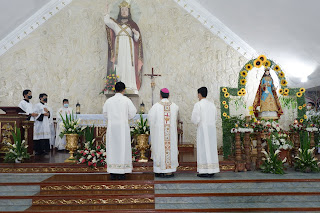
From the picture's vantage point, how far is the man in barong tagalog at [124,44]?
9.73m

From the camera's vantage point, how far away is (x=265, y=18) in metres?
10.3

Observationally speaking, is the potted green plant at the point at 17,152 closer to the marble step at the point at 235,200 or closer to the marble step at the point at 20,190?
the marble step at the point at 20,190

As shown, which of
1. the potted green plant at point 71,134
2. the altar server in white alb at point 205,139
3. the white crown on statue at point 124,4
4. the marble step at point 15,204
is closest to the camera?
the marble step at point 15,204

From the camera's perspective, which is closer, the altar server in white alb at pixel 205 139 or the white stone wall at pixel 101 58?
the altar server in white alb at pixel 205 139

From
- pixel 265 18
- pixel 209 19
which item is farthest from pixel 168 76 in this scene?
pixel 265 18

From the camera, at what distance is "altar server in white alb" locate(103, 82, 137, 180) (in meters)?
5.03

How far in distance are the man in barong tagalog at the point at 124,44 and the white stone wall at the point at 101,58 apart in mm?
645

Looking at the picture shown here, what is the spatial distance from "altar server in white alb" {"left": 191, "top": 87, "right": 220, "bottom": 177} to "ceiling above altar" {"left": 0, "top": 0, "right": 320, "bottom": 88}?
5.75 meters

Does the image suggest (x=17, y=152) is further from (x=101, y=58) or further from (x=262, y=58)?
(x=262, y=58)

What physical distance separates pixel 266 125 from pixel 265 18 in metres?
5.54

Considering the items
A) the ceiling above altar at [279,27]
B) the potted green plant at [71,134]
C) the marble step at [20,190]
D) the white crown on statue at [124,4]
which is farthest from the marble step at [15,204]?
the ceiling above altar at [279,27]

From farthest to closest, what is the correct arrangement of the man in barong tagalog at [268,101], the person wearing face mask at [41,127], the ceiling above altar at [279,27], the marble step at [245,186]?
1. the ceiling above altar at [279,27]
2. the person wearing face mask at [41,127]
3. the man in barong tagalog at [268,101]
4. the marble step at [245,186]

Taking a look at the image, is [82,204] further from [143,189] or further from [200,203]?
[200,203]

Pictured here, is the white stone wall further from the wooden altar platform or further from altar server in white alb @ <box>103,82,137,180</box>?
altar server in white alb @ <box>103,82,137,180</box>
